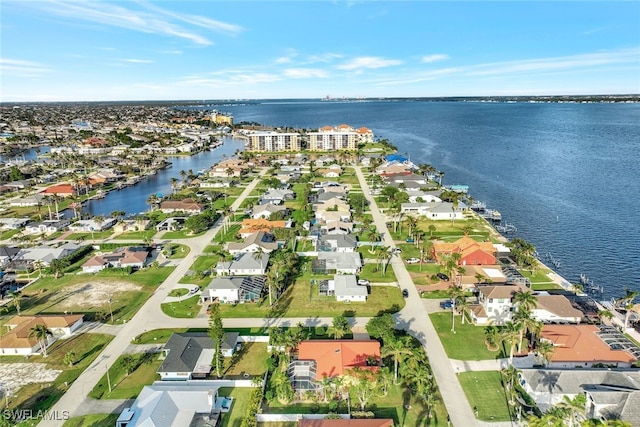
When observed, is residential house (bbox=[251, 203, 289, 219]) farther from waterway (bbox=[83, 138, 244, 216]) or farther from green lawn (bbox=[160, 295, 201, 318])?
green lawn (bbox=[160, 295, 201, 318])

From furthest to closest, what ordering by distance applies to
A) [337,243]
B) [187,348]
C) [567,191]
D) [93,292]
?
[567,191] < [337,243] < [93,292] < [187,348]

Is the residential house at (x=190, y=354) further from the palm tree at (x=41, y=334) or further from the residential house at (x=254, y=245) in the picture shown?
the residential house at (x=254, y=245)

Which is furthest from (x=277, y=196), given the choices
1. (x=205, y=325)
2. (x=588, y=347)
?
(x=588, y=347)

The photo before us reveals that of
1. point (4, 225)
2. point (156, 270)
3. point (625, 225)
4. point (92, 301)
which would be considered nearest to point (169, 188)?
point (4, 225)

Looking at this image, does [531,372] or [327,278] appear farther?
[327,278]

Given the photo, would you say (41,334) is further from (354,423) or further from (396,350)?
(396,350)

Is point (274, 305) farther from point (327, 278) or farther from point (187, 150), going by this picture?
point (187, 150)
